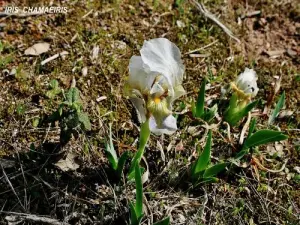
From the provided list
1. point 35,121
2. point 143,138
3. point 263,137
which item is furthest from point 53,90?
point 263,137

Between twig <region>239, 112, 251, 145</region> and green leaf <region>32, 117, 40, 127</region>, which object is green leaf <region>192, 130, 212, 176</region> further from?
green leaf <region>32, 117, 40, 127</region>

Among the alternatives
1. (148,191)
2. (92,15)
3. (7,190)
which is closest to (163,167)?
(148,191)

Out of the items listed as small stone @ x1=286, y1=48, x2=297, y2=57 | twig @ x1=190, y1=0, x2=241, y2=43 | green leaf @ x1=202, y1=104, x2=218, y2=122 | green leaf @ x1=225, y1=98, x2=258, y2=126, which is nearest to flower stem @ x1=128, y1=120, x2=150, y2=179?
green leaf @ x1=202, y1=104, x2=218, y2=122

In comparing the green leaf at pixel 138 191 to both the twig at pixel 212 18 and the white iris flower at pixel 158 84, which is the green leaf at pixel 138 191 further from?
the twig at pixel 212 18

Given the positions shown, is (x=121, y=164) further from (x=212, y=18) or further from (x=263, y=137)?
(x=212, y=18)

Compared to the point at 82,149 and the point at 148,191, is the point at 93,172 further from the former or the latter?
the point at 148,191

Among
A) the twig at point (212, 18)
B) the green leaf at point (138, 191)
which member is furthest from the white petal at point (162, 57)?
the twig at point (212, 18)
